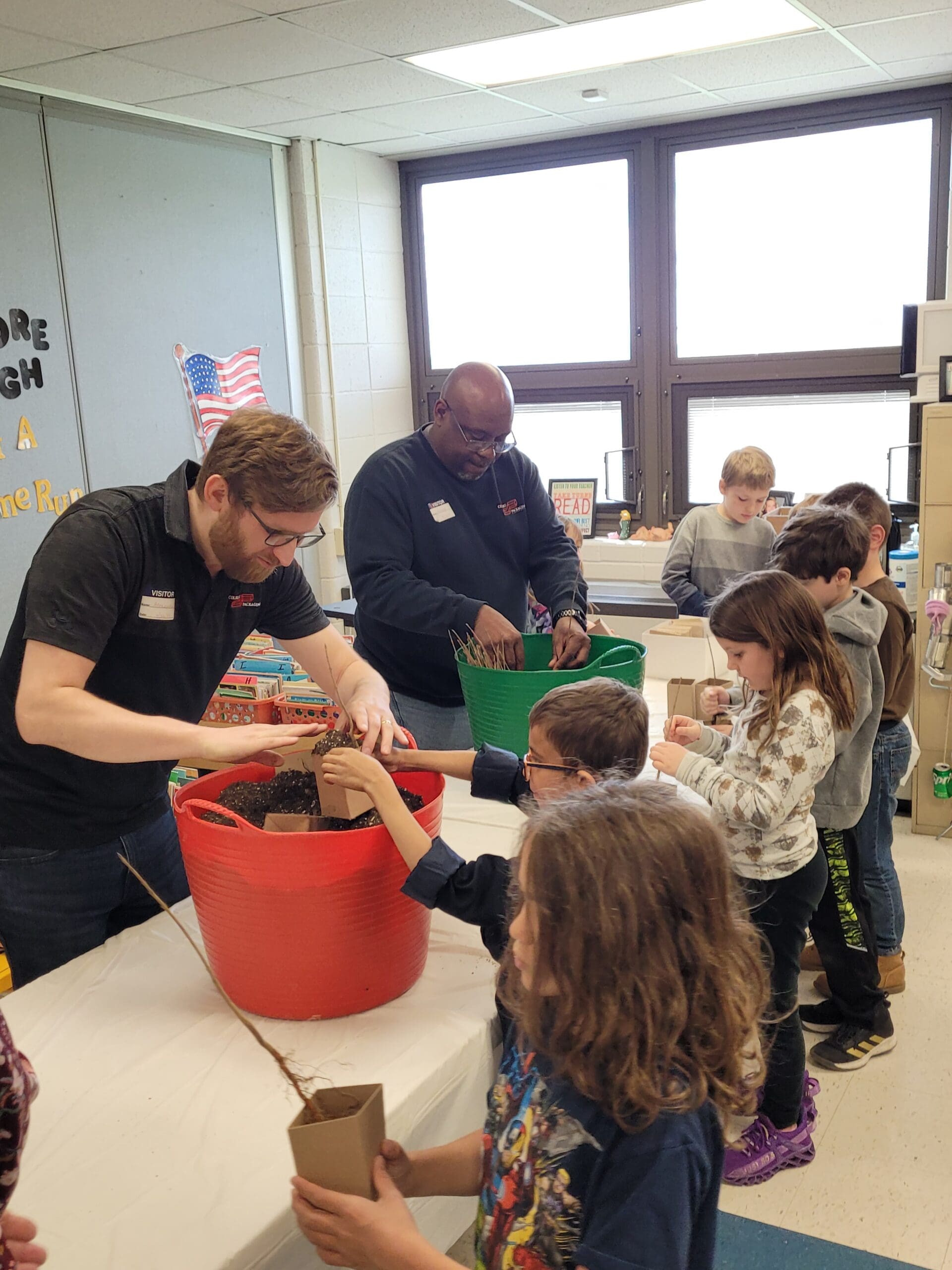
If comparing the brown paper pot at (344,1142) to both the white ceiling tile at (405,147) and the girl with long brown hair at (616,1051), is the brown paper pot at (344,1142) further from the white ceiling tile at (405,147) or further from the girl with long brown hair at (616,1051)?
the white ceiling tile at (405,147)

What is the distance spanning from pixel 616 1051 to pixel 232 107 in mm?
3955

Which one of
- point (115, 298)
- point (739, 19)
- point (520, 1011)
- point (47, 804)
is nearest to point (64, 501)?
point (115, 298)

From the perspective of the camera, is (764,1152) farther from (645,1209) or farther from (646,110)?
(646,110)

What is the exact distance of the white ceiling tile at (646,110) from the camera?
4.20 metres

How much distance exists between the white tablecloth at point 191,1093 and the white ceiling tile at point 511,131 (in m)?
3.88

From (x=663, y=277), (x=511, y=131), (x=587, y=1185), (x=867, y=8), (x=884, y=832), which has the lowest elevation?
(x=884, y=832)

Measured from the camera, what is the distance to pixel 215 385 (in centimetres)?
429

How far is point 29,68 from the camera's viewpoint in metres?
3.32

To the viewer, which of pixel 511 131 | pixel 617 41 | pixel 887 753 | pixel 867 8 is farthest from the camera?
pixel 511 131

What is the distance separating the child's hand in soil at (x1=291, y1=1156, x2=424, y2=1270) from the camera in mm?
925

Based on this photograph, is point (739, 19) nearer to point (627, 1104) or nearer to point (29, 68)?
point (29, 68)

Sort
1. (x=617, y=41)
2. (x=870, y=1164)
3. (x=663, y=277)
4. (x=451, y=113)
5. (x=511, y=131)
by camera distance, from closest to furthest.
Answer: (x=870, y=1164)
(x=617, y=41)
(x=451, y=113)
(x=511, y=131)
(x=663, y=277)

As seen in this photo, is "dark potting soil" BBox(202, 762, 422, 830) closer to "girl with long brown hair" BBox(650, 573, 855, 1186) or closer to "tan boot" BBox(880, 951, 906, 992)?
"girl with long brown hair" BBox(650, 573, 855, 1186)

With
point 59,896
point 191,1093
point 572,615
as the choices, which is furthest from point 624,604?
point 191,1093
